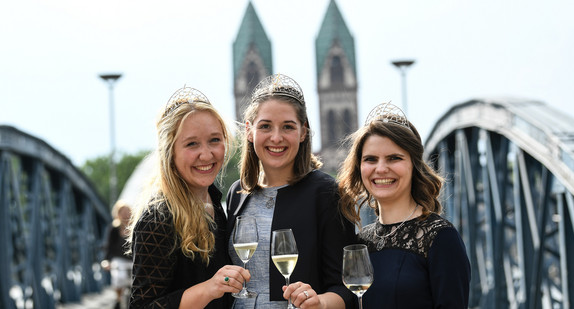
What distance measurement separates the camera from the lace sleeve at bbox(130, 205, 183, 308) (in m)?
3.32

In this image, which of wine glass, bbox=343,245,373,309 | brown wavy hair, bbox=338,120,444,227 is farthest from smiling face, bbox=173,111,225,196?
wine glass, bbox=343,245,373,309

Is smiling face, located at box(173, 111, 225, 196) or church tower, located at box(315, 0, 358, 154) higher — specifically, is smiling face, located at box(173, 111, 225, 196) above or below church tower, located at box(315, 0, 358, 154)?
below

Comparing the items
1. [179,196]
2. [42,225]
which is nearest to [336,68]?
[42,225]

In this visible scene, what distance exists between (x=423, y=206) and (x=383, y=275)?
0.36 meters

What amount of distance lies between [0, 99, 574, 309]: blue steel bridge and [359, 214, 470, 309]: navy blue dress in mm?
2191

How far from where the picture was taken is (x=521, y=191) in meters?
7.77

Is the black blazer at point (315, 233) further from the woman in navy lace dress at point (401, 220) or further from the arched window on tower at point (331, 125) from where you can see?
the arched window on tower at point (331, 125)

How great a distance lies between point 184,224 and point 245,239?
0.88 ft

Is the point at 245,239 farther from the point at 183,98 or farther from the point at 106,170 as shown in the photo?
the point at 106,170

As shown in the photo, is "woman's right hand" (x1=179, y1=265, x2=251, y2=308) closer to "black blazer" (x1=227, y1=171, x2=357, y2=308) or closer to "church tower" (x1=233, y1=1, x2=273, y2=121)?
"black blazer" (x1=227, y1=171, x2=357, y2=308)

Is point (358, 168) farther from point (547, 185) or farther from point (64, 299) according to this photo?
point (64, 299)

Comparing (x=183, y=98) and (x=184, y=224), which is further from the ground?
(x=183, y=98)

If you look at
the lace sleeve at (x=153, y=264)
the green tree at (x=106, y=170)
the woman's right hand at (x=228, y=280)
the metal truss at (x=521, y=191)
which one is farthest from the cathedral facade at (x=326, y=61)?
the woman's right hand at (x=228, y=280)

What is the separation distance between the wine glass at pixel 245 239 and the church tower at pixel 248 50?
281 feet
